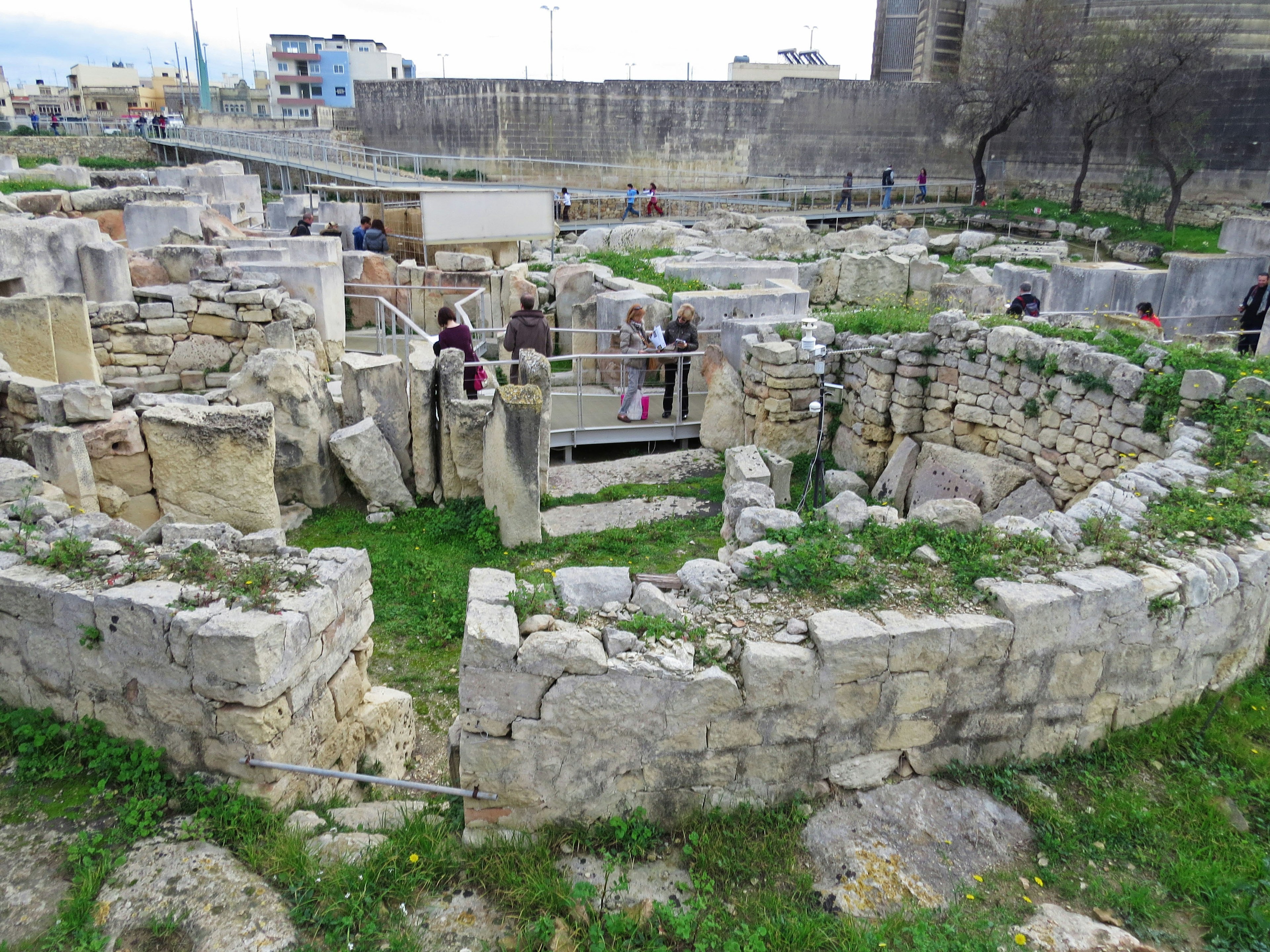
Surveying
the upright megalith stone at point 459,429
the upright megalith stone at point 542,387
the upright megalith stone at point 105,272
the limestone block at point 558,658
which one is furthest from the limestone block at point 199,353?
the limestone block at point 558,658

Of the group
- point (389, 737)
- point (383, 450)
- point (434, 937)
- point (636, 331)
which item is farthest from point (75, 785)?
point (636, 331)

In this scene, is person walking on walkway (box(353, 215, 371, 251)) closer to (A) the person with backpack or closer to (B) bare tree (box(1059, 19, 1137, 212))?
(A) the person with backpack

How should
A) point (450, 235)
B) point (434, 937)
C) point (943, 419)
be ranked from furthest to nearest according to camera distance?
point (450, 235)
point (943, 419)
point (434, 937)

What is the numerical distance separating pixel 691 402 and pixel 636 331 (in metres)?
1.15

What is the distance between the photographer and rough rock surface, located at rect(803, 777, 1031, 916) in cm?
374

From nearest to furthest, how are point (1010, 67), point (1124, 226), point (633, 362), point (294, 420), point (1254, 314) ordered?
point (294, 420) → point (633, 362) → point (1254, 314) → point (1124, 226) → point (1010, 67)

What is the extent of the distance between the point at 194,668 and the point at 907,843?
3351 mm

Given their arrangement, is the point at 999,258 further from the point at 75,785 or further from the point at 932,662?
the point at 75,785

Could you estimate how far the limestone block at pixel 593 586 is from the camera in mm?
4402

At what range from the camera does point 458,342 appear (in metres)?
9.31

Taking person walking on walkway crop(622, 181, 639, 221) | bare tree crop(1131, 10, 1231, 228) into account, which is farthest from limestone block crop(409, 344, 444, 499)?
bare tree crop(1131, 10, 1231, 228)

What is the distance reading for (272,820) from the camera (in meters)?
4.04

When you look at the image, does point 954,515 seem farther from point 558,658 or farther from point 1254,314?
point 1254,314

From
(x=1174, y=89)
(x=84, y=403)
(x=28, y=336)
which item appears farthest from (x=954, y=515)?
(x=1174, y=89)
